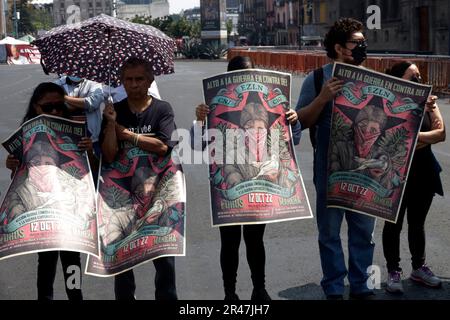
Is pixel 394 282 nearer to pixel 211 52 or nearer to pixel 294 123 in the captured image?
pixel 294 123

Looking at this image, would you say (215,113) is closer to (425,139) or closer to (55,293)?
(425,139)

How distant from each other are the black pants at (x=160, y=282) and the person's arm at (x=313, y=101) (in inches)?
53.3

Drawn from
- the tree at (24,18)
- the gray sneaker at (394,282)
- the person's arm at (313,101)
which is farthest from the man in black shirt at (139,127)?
the tree at (24,18)

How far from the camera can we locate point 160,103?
5168 mm

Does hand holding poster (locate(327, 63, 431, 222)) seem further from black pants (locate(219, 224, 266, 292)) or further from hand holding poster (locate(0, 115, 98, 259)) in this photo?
hand holding poster (locate(0, 115, 98, 259))

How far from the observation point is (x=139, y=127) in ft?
16.6

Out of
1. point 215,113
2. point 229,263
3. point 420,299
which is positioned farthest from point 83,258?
point 420,299

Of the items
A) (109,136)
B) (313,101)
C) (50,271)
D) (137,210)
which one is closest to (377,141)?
Result: (313,101)

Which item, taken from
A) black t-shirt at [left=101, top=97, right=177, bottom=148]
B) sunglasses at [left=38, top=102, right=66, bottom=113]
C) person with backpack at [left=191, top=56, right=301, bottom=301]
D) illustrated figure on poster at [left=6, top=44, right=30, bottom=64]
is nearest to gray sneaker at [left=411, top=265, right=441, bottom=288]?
person with backpack at [left=191, top=56, right=301, bottom=301]

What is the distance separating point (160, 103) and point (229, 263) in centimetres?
126

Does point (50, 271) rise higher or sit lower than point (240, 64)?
lower

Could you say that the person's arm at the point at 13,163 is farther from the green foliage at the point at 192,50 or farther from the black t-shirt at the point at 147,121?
the green foliage at the point at 192,50

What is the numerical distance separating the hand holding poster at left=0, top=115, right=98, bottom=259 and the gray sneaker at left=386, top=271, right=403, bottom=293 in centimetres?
239

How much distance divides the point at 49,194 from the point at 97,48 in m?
1.26
